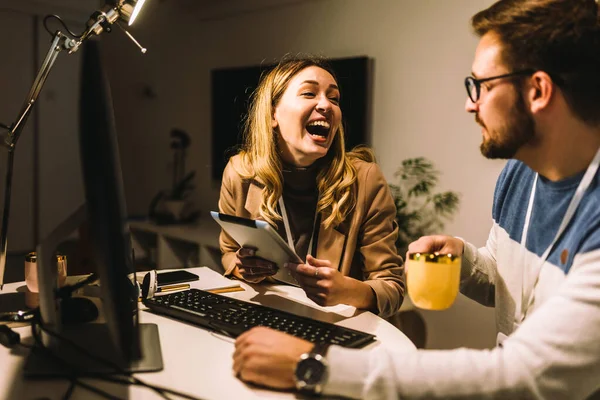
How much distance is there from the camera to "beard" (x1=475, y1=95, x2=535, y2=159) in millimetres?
957

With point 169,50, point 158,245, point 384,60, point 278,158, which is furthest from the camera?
point 169,50

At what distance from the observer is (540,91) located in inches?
36.5

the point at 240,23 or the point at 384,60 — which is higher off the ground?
the point at 240,23

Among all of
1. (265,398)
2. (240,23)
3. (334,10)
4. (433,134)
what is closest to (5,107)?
(240,23)

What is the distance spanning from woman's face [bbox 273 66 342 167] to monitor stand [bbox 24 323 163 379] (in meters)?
0.88

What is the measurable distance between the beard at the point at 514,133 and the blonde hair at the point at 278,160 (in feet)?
2.15

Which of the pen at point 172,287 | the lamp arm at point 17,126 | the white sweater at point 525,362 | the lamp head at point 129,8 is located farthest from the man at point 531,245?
the lamp head at point 129,8

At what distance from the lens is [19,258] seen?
13.6ft

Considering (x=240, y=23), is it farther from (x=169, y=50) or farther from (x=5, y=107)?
(x=5, y=107)

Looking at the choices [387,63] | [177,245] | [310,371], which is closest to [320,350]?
[310,371]

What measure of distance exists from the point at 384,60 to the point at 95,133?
2544 millimetres

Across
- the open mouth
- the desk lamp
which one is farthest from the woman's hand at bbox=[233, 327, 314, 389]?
the open mouth

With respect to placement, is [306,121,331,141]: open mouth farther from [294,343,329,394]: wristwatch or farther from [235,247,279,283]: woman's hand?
[294,343,329,394]: wristwatch

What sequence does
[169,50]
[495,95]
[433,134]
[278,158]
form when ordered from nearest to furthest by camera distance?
[495,95]
[278,158]
[433,134]
[169,50]
